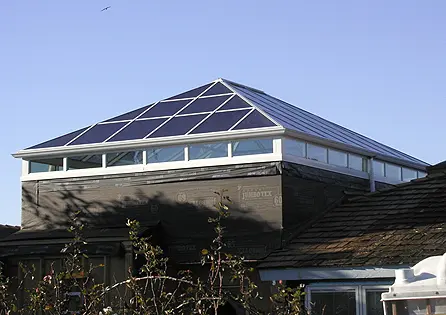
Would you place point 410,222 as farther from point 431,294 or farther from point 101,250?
point 431,294

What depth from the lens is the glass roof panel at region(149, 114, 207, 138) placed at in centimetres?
1976

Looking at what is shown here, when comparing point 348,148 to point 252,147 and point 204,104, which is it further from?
point 204,104

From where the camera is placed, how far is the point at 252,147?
746 inches

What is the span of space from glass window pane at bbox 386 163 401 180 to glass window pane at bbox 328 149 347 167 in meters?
2.22

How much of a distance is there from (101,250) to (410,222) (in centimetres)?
600

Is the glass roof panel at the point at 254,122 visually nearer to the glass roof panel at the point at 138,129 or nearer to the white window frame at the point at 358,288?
the glass roof panel at the point at 138,129

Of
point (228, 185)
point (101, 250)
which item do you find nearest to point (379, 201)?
point (228, 185)

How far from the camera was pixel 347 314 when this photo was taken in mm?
16719

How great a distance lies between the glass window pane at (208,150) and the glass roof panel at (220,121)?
31cm

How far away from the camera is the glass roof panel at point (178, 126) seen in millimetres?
19763

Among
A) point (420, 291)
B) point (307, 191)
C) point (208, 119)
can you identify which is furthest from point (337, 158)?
point (420, 291)

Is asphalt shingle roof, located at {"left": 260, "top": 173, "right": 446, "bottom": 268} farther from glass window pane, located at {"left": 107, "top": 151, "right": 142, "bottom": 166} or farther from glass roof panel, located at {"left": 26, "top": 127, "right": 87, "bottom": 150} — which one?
glass roof panel, located at {"left": 26, "top": 127, "right": 87, "bottom": 150}

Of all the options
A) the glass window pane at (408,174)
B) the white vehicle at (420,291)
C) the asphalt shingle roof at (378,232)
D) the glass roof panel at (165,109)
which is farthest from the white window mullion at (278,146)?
the white vehicle at (420,291)

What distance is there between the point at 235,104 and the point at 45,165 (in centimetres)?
458
